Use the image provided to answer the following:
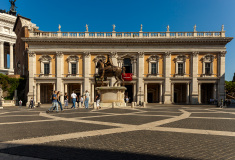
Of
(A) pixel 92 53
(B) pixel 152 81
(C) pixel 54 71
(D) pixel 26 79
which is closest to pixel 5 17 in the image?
(D) pixel 26 79

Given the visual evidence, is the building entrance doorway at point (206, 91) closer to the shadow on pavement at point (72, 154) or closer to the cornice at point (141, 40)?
the cornice at point (141, 40)

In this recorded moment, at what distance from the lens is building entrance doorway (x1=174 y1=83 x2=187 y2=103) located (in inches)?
1387

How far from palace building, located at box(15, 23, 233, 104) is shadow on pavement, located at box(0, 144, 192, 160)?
93.9 ft

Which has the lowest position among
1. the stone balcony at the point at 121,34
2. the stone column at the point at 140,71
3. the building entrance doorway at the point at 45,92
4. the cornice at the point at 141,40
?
the building entrance doorway at the point at 45,92

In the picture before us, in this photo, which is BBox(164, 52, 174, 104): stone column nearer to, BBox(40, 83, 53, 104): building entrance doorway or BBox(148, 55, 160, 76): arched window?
BBox(148, 55, 160, 76): arched window

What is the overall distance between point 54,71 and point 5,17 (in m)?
38.9

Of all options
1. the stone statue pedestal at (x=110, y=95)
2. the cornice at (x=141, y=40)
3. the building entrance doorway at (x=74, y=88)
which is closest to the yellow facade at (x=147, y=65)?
the cornice at (x=141, y=40)

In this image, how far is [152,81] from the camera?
33031 millimetres

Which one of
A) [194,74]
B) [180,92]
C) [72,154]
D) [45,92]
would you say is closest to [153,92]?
[180,92]

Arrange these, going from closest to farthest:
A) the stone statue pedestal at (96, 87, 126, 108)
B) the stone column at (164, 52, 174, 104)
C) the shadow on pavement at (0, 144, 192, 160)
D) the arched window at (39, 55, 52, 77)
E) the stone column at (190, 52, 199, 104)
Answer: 1. the shadow on pavement at (0, 144, 192, 160)
2. the stone statue pedestal at (96, 87, 126, 108)
3. the stone column at (190, 52, 199, 104)
4. the stone column at (164, 52, 174, 104)
5. the arched window at (39, 55, 52, 77)

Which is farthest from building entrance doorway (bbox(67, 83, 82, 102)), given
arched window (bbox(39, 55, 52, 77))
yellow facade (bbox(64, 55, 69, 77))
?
arched window (bbox(39, 55, 52, 77))

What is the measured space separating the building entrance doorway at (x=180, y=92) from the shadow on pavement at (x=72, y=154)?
3526 centimetres

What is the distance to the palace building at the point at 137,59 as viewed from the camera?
32.1 m

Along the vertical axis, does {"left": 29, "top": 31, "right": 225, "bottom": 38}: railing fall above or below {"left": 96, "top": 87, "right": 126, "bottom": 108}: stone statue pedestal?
above
